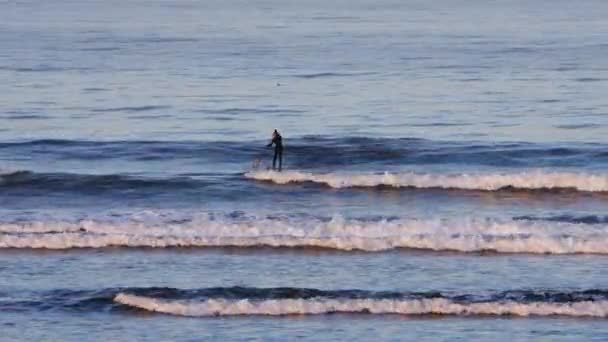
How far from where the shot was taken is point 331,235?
2731cm

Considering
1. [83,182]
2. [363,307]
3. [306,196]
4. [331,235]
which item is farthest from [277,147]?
[363,307]

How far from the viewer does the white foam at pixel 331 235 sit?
85.8 ft

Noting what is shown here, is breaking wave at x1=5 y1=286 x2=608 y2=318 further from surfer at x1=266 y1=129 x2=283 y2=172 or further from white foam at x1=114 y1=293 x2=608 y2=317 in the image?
surfer at x1=266 y1=129 x2=283 y2=172

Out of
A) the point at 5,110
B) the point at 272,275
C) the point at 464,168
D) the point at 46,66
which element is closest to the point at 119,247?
the point at 272,275

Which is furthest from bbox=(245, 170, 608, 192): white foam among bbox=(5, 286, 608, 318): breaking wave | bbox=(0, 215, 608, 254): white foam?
bbox=(5, 286, 608, 318): breaking wave

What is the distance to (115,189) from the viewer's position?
3366cm

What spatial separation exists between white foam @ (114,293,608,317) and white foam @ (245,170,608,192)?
36.6 ft

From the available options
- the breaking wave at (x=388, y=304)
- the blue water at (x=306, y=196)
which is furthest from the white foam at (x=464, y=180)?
the breaking wave at (x=388, y=304)

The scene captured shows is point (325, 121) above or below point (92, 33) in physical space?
below

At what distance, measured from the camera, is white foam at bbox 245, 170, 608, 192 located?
1305 inches

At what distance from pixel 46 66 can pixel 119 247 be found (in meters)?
38.4

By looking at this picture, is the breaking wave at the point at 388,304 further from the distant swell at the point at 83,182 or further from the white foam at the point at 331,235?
the distant swell at the point at 83,182

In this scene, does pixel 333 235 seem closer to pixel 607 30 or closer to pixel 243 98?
pixel 243 98

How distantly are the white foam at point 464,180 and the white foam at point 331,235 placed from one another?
4.72 m
